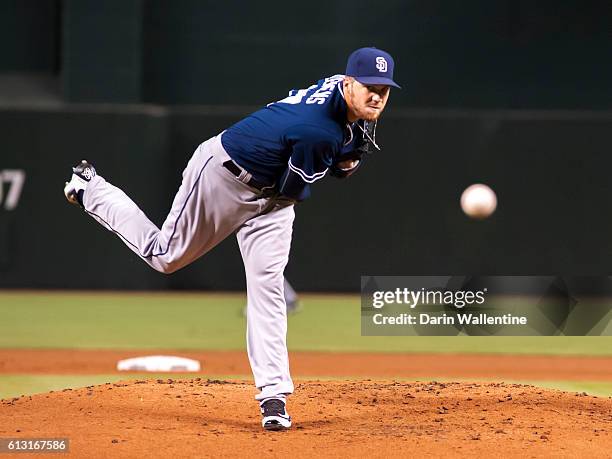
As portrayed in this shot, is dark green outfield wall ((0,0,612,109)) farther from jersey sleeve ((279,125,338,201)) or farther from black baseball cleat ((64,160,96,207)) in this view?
jersey sleeve ((279,125,338,201))

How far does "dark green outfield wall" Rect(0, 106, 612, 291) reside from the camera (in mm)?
12430

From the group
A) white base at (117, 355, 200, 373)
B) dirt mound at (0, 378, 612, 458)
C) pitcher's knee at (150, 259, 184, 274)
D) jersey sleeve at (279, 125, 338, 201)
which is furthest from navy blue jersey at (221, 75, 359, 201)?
white base at (117, 355, 200, 373)

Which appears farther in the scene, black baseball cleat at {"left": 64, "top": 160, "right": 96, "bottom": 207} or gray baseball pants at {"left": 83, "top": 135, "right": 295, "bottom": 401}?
black baseball cleat at {"left": 64, "top": 160, "right": 96, "bottom": 207}

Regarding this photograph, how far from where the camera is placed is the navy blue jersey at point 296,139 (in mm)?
4836

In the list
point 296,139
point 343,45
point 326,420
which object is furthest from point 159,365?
point 343,45

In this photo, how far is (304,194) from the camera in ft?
16.6

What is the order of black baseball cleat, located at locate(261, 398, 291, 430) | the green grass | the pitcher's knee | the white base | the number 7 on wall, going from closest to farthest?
black baseball cleat, located at locate(261, 398, 291, 430) < the pitcher's knee < the white base < the green grass < the number 7 on wall

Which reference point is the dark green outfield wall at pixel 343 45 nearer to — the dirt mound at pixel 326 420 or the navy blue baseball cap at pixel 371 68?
the dirt mound at pixel 326 420

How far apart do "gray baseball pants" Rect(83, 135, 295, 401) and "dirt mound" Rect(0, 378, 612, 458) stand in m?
0.35

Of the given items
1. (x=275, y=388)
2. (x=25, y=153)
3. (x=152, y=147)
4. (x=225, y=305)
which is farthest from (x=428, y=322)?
(x=275, y=388)

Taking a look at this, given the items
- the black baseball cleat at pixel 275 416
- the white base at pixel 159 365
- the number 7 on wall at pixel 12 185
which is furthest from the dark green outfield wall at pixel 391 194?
the black baseball cleat at pixel 275 416

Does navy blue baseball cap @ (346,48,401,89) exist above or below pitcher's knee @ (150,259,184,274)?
above

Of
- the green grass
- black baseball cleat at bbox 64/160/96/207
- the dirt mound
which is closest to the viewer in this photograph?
the dirt mound

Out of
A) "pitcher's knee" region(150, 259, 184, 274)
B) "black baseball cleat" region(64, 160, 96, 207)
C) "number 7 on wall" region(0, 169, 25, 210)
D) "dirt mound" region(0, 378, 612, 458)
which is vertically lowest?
"dirt mound" region(0, 378, 612, 458)
